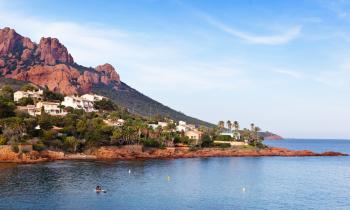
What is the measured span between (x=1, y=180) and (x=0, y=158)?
31.7m

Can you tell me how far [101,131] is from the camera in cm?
11719

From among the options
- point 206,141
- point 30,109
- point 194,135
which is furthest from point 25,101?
point 206,141

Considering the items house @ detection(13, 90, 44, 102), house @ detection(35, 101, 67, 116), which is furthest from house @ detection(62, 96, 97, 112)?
house @ detection(13, 90, 44, 102)

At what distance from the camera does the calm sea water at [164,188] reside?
5238cm

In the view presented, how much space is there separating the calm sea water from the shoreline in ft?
30.0

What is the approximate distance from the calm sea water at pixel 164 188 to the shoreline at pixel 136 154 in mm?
9157

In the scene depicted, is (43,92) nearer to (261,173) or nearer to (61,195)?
(261,173)

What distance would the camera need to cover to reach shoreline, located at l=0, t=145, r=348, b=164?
319 feet

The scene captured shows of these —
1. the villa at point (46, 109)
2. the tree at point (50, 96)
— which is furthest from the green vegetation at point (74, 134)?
the tree at point (50, 96)

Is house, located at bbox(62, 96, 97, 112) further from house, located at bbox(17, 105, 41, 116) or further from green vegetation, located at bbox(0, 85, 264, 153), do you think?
house, located at bbox(17, 105, 41, 116)

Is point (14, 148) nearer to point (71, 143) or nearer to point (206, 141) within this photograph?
point (71, 143)

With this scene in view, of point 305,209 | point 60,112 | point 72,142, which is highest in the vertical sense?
point 60,112

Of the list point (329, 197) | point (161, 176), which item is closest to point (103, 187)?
point (161, 176)

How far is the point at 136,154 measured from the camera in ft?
392
